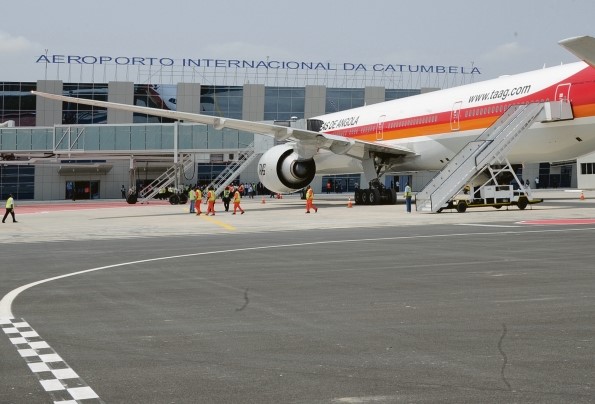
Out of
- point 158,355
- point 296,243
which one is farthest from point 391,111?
point 158,355

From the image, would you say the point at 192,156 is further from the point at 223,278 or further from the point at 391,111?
the point at 223,278

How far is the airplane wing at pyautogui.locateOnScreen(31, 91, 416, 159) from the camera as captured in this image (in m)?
39.8

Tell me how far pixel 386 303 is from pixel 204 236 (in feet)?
53.0

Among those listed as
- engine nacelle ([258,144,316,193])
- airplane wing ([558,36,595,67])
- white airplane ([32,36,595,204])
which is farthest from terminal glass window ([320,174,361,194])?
airplane wing ([558,36,595,67])

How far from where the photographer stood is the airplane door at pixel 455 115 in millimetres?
38725

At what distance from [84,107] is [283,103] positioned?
2239 cm

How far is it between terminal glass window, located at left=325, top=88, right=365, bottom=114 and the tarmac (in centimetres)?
7800

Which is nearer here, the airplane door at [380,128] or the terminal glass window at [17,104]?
the airplane door at [380,128]

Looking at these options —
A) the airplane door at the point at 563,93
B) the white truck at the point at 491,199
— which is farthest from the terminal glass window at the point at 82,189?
the airplane door at the point at 563,93

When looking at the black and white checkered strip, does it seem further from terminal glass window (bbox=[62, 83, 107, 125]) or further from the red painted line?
terminal glass window (bbox=[62, 83, 107, 125])

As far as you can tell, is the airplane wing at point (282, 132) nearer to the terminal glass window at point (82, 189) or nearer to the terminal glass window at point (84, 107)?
the terminal glass window at point (82, 189)

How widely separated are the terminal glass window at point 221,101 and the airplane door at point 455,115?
58.0 metres

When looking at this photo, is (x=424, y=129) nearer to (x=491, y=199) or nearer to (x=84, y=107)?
(x=491, y=199)

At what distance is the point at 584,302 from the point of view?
34.5ft
